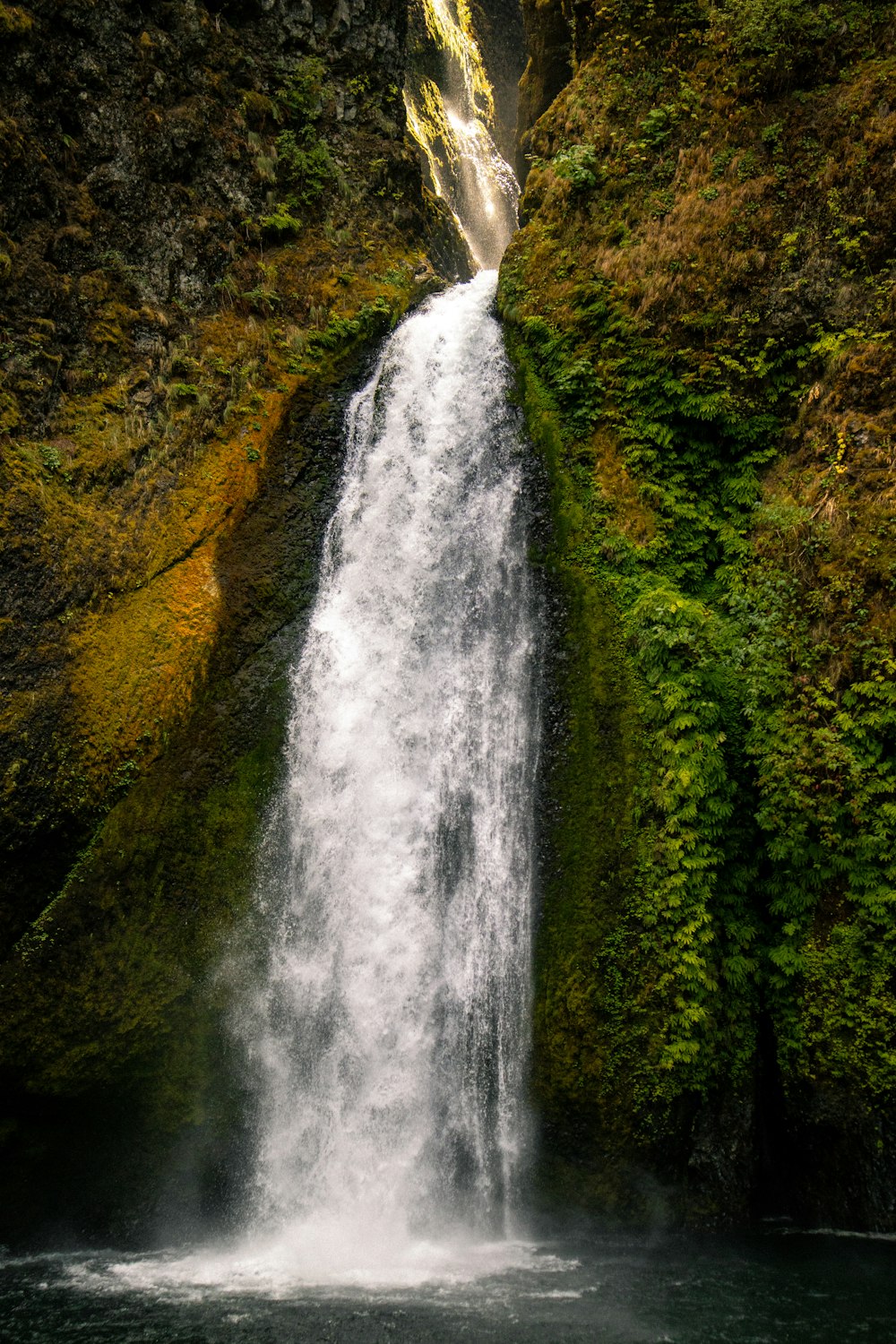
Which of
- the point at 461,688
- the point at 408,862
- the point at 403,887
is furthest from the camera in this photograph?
the point at 461,688

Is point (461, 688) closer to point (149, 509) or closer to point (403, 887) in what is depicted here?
point (403, 887)

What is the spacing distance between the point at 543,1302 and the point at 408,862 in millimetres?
3870

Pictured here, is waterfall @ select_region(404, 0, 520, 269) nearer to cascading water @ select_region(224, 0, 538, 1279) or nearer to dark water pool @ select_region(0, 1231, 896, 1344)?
cascading water @ select_region(224, 0, 538, 1279)

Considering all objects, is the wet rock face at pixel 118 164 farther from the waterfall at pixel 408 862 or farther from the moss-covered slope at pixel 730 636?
the moss-covered slope at pixel 730 636

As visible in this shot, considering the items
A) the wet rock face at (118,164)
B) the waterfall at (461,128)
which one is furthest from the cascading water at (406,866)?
the waterfall at (461,128)

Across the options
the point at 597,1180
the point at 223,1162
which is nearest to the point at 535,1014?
the point at 597,1180

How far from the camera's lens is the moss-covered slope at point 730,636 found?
7.05 metres

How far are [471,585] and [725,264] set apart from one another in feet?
16.0

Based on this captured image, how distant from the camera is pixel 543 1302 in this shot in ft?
19.5

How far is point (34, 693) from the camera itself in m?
8.27

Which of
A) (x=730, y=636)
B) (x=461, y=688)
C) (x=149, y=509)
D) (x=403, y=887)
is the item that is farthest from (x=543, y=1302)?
(x=149, y=509)

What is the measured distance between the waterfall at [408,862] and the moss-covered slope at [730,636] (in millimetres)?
578

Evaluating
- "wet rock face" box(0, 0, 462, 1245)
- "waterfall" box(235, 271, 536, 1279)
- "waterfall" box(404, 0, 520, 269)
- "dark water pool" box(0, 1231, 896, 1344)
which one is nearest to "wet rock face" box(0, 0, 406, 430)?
"wet rock face" box(0, 0, 462, 1245)

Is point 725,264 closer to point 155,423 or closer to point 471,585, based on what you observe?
point 471,585
